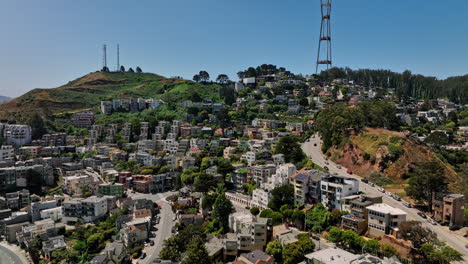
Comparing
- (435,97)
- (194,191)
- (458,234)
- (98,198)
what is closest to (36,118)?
(98,198)

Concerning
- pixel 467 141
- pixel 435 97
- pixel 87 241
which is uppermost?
pixel 435 97

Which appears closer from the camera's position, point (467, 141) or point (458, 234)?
point (458, 234)

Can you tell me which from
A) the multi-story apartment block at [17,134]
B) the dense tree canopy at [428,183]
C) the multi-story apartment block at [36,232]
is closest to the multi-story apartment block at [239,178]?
the dense tree canopy at [428,183]

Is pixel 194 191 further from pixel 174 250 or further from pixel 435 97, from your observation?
pixel 435 97

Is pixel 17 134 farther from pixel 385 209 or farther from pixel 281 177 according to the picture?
pixel 385 209

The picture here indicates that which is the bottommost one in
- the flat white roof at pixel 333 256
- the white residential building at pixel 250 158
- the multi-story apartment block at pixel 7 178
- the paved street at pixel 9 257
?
the paved street at pixel 9 257

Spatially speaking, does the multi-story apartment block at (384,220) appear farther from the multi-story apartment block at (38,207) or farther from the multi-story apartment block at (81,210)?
the multi-story apartment block at (38,207)
